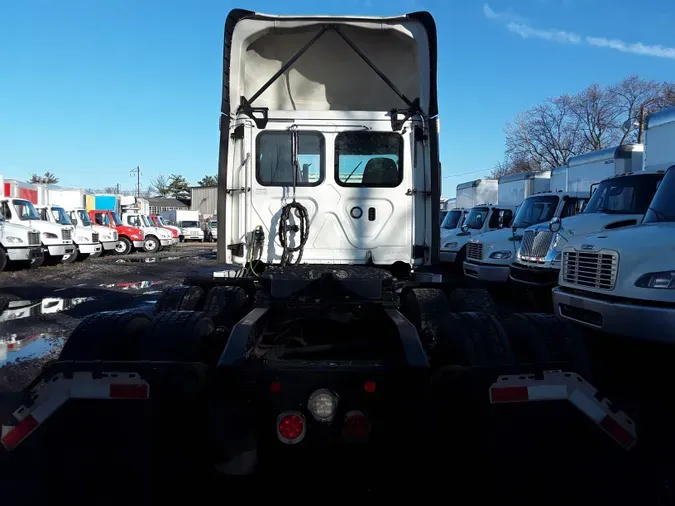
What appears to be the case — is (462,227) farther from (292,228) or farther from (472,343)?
(472,343)

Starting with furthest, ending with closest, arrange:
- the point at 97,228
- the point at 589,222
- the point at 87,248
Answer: the point at 97,228 → the point at 87,248 → the point at 589,222

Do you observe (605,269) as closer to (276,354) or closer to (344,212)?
(344,212)

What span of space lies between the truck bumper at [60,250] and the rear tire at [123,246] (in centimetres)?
832

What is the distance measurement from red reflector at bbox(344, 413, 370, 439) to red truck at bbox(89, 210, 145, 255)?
26.9 m

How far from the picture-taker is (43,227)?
1850 cm

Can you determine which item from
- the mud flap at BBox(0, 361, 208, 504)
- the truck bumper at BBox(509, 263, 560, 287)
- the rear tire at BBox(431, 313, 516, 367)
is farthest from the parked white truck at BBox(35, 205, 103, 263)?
the rear tire at BBox(431, 313, 516, 367)

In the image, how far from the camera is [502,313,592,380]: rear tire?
375 centimetres

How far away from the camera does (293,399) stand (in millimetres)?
2969

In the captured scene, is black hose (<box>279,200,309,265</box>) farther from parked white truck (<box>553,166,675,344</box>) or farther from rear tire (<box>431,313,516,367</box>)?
parked white truck (<box>553,166,675,344</box>)

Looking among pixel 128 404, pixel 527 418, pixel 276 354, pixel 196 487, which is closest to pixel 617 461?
pixel 527 418

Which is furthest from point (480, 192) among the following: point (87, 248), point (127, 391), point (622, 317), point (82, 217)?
point (127, 391)

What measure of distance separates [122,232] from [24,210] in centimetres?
998

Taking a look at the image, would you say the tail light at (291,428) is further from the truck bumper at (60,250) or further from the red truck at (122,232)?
the red truck at (122,232)

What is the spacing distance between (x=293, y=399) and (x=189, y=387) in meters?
0.54
